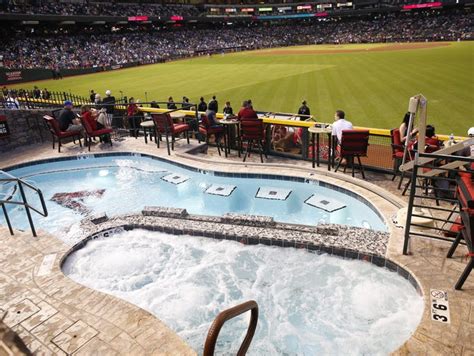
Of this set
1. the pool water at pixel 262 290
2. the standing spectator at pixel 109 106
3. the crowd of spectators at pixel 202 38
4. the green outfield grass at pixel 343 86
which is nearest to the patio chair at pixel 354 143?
the pool water at pixel 262 290

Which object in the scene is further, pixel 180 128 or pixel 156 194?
pixel 180 128

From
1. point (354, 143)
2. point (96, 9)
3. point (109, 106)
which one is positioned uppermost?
point (96, 9)

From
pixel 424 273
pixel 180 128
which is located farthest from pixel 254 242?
pixel 180 128

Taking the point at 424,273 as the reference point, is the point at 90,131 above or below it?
above

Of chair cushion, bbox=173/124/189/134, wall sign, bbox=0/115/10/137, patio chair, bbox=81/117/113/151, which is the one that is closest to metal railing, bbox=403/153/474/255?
chair cushion, bbox=173/124/189/134

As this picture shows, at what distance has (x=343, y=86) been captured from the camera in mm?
23375

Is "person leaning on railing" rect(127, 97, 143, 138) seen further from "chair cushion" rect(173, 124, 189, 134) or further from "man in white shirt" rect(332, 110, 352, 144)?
"man in white shirt" rect(332, 110, 352, 144)

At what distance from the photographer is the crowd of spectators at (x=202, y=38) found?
45.3 metres

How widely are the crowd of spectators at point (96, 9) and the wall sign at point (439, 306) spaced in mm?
52434

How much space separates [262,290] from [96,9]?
62.1 meters

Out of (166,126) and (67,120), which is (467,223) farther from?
(67,120)

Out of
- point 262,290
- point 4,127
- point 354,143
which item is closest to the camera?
point 262,290

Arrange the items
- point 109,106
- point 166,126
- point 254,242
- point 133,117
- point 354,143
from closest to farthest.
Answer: point 254,242 → point 354,143 → point 166,126 → point 133,117 → point 109,106

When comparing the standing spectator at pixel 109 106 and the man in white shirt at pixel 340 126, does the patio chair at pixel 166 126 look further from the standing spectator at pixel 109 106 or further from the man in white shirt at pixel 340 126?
the man in white shirt at pixel 340 126
